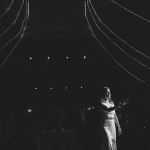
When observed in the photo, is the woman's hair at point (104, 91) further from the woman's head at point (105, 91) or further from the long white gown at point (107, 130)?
the long white gown at point (107, 130)

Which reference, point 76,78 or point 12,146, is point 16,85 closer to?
point 76,78

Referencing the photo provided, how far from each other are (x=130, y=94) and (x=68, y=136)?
8.73 meters

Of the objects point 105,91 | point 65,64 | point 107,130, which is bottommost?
point 107,130

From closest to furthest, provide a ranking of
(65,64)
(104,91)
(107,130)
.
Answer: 1. (107,130)
2. (104,91)
3. (65,64)

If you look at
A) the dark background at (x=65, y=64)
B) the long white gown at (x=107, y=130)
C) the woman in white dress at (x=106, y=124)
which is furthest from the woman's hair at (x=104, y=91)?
the dark background at (x=65, y=64)

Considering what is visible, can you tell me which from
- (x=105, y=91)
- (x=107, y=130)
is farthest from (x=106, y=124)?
(x=105, y=91)

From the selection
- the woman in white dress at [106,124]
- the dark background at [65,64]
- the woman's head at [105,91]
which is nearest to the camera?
the woman in white dress at [106,124]

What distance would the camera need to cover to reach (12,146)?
8750mm

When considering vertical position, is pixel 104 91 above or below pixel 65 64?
below

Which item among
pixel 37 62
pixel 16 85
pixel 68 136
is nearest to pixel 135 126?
pixel 68 136

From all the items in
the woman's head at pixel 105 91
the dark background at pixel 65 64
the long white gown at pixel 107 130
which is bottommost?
the long white gown at pixel 107 130

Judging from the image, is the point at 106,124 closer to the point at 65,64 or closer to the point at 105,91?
the point at 105,91

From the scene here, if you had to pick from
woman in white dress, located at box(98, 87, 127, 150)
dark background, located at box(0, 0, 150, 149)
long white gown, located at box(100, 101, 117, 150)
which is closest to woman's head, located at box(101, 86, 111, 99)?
woman in white dress, located at box(98, 87, 127, 150)

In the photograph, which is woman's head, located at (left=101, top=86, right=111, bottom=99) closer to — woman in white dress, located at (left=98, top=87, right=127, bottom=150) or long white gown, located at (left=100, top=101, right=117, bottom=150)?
woman in white dress, located at (left=98, top=87, right=127, bottom=150)
